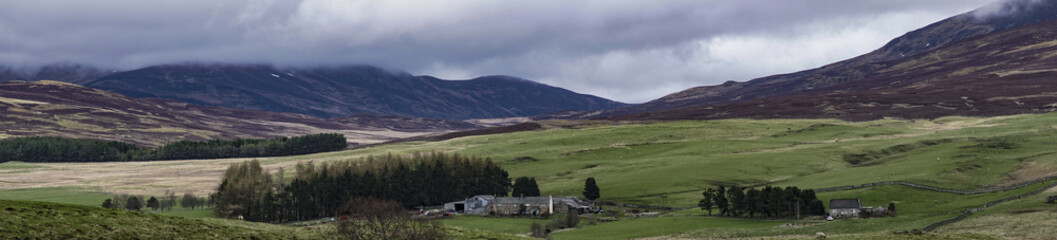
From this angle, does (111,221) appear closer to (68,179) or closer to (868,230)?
(868,230)

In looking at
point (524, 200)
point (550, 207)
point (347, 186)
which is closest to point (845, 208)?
point (550, 207)

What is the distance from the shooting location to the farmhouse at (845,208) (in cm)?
8768

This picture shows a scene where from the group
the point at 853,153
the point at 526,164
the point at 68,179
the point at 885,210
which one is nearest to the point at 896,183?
the point at 885,210

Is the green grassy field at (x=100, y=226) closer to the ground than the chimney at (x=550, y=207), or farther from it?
farther from it

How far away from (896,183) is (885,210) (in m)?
22.5

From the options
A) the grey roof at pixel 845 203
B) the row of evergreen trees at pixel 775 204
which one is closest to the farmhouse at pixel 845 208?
the grey roof at pixel 845 203

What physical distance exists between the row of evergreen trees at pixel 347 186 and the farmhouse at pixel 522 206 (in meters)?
14.5

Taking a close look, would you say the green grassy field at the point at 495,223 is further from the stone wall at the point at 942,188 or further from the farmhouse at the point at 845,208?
the stone wall at the point at 942,188

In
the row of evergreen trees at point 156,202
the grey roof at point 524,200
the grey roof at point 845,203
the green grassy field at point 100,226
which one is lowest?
the grey roof at point 845,203

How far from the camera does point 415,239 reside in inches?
2007

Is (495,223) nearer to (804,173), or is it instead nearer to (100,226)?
(100,226)

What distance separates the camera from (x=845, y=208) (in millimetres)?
88938

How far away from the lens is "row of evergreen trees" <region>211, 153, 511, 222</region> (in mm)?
114250

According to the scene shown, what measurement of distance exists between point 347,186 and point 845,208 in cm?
7182
